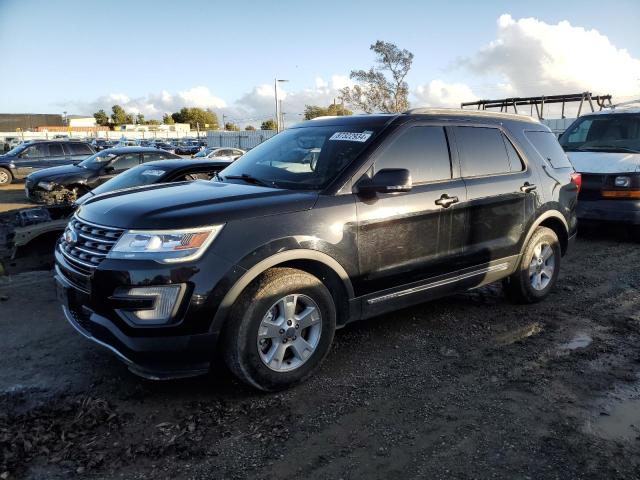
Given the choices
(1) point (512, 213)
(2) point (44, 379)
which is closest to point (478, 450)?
(1) point (512, 213)

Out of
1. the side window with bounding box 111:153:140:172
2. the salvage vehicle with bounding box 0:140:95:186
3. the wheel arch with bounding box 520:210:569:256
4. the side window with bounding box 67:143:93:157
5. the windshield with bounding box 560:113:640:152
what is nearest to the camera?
the wheel arch with bounding box 520:210:569:256

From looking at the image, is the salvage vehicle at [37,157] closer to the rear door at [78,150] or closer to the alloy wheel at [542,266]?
the rear door at [78,150]

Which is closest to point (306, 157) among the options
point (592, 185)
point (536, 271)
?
point (536, 271)

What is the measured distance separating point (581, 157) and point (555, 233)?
4130 mm

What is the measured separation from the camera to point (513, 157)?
4.96 m

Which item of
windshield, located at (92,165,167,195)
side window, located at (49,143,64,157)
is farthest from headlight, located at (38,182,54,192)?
side window, located at (49,143,64,157)

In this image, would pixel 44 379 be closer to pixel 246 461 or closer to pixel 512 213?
pixel 246 461

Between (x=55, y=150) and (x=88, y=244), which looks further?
(x=55, y=150)

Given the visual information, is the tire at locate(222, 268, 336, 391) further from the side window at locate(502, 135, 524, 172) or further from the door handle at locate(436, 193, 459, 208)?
the side window at locate(502, 135, 524, 172)

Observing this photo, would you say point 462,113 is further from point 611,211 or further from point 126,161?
point 126,161

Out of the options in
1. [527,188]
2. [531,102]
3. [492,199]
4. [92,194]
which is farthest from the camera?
[531,102]

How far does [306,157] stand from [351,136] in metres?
0.40

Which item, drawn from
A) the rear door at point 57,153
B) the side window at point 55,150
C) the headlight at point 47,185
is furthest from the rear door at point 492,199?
the side window at point 55,150

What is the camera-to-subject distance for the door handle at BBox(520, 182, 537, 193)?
16.1 feet
